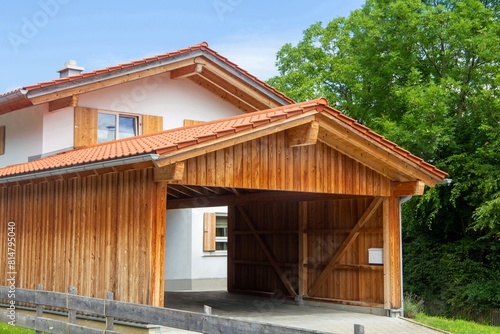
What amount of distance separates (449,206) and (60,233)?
54.3ft

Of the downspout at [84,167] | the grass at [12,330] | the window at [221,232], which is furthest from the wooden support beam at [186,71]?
the grass at [12,330]

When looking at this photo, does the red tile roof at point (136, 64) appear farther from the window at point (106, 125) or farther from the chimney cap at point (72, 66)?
the chimney cap at point (72, 66)

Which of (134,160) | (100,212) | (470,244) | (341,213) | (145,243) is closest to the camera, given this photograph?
(134,160)

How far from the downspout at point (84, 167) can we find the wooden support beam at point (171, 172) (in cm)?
55

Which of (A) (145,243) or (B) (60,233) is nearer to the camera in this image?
(A) (145,243)

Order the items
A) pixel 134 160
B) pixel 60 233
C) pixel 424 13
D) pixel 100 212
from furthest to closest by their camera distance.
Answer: pixel 424 13 → pixel 60 233 → pixel 100 212 → pixel 134 160

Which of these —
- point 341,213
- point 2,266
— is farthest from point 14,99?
point 341,213

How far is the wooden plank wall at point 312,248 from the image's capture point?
54.8 feet

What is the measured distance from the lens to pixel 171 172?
12.1 m

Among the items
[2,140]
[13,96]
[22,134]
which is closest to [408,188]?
[13,96]

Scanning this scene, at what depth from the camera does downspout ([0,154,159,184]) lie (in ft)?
38.3

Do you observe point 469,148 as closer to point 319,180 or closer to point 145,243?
point 319,180

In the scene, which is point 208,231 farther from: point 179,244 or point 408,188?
point 408,188

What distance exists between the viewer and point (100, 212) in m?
13.7
